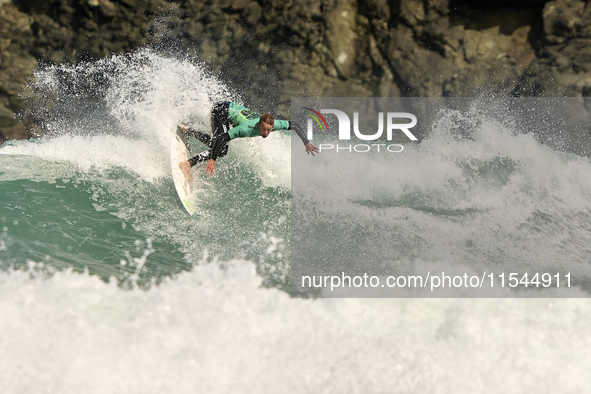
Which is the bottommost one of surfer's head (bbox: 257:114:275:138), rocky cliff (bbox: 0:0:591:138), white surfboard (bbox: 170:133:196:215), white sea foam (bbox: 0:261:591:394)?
white sea foam (bbox: 0:261:591:394)

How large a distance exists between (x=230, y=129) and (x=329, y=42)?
2.89m

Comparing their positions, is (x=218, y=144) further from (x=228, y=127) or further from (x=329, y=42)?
(x=329, y=42)

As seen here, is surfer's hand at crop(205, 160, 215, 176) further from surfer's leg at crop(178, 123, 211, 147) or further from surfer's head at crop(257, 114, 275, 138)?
surfer's leg at crop(178, 123, 211, 147)

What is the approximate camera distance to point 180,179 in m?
4.57

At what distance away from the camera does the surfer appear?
425cm

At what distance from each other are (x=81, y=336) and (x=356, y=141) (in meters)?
4.99

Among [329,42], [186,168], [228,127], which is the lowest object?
[186,168]

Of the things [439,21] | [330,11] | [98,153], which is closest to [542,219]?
[439,21]

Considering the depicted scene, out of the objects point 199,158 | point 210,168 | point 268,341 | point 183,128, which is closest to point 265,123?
point 210,168

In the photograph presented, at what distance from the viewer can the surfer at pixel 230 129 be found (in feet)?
14.0

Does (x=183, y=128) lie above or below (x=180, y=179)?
above

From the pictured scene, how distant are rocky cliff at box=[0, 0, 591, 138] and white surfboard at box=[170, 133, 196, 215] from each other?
7.64 ft

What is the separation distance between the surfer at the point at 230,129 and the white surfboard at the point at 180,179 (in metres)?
0.08

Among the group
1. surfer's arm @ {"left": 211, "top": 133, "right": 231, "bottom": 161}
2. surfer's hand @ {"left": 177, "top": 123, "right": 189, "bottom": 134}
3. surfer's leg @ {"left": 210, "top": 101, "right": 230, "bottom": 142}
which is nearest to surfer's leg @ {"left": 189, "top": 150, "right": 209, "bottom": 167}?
surfer's arm @ {"left": 211, "top": 133, "right": 231, "bottom": 161}
